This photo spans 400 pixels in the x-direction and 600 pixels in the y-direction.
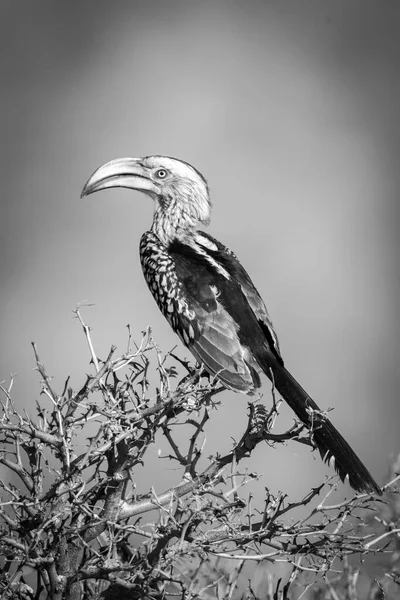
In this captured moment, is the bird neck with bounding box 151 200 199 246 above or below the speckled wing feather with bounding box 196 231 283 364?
above

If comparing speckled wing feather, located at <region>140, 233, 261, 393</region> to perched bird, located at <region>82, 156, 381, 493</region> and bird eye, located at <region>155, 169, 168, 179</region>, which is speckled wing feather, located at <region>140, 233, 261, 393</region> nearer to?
perched bird, located at <region>82, 156, 381, 493</region>

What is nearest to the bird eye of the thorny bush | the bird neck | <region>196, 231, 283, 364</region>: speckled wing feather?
the bird neck

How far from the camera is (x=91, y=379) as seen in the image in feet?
7.04

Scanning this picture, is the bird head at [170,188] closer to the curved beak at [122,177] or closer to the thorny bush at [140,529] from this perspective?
the curved beak at [122,177]

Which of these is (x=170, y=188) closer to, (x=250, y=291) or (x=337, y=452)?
(x=250, y=291)

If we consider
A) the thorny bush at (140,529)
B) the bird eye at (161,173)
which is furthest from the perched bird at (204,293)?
the thorny bush at (140,529)

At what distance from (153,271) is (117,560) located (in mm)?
2323

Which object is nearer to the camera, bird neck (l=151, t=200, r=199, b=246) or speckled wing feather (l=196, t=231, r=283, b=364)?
speckled wing feather (l=196, t=231, r=283, b=364)

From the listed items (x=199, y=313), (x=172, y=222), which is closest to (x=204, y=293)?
(x=199, y=313)

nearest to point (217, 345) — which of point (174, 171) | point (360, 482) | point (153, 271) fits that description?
point (153, 271)

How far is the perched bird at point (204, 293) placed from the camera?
331 centimetres

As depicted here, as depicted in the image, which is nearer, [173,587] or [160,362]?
[173,587]

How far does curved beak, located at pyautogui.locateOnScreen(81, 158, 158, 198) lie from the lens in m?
4.43

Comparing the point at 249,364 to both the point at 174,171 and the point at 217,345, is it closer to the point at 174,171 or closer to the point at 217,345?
the point at 217,345
